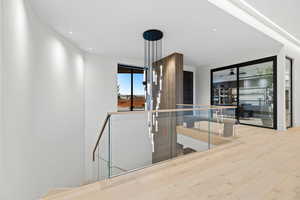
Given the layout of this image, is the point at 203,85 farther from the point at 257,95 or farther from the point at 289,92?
the point at 289,92

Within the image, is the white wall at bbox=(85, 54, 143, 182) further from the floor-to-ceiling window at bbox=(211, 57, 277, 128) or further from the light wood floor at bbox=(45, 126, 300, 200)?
→ the floor-to-ceiling window at bbox=(211, 57, 277, 128)

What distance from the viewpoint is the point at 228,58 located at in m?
6.15

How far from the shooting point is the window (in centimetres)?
629

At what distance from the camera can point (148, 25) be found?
3324 millimetres

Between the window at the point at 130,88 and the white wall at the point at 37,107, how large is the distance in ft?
6.18

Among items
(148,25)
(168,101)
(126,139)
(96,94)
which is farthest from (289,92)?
(96,94)

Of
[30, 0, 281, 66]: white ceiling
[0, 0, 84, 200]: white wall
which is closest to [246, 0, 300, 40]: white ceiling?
[30, 0, 281, 66]: white ceiling

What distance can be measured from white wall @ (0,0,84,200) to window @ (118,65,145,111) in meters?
1.88

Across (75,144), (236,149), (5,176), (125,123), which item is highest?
(125,123)

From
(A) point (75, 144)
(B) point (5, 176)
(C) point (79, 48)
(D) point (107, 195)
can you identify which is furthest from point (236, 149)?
(C) point (79, 48)

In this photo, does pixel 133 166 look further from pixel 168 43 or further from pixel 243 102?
pixel 243 102

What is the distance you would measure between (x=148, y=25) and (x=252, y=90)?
512 centimetres

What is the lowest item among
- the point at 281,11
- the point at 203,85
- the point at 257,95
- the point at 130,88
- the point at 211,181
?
the point at 211,181

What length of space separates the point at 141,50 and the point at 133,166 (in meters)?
4.09
